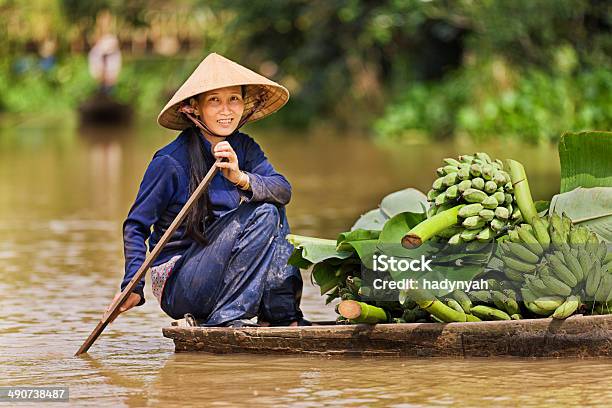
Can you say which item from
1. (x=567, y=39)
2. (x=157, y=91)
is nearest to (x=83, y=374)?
(x=567, y=39)

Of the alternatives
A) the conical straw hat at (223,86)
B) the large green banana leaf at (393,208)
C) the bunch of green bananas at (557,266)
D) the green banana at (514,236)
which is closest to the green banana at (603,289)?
the bunch of green bananas at (557,266)

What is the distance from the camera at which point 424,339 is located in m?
5.89

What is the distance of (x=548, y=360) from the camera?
5.82 m

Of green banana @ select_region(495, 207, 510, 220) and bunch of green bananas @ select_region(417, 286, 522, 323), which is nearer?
bunch of green bananas @ select_region(417, 286, 522, 323)

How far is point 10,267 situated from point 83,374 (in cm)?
352

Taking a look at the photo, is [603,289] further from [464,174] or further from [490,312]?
[464,174]

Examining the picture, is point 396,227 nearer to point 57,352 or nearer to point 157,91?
point 57,352

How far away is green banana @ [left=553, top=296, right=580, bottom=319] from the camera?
18.6 ft

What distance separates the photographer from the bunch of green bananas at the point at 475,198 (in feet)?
19.2

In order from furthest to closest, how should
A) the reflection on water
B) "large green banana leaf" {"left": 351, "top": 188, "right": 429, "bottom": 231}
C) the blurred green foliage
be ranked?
the blurred green foliage < "large green banana leaf" {"left": 351, "top": 188, "right": 429, "bottom": 231} < the reflection on water

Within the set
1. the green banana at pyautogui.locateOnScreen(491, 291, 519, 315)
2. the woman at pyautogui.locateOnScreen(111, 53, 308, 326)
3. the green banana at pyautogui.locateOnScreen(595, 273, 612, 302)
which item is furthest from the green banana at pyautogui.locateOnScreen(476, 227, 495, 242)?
the woman at pyautogui.locateOnScreen(111, 53, 308, 326)

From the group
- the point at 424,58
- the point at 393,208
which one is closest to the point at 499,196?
the point at 393,208

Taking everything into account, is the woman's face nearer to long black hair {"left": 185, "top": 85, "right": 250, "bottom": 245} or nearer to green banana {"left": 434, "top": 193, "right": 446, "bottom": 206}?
long black hair {"left": 185, "top": 85, "right": 250, "bottom": 245}

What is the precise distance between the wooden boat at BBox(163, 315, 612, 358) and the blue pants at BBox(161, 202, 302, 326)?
0.14 meters
